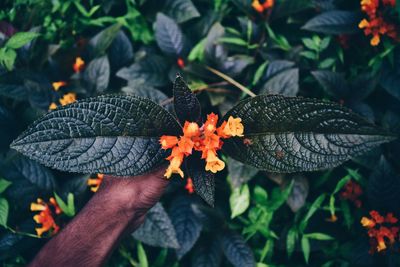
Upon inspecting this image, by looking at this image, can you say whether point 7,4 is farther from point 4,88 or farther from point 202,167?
point 202,167

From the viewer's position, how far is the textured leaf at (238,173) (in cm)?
152

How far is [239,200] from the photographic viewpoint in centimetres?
159

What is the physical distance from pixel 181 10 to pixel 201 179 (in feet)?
3.80

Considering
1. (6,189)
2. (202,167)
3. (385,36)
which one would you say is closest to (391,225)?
(385,36)

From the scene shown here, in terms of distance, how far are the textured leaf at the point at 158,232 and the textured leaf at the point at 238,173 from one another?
34 centimetres

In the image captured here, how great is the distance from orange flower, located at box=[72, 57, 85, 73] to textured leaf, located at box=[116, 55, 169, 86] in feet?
0.75

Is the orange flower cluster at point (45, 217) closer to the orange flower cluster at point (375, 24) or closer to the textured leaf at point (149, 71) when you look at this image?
the textured leaf at point (149, 71)

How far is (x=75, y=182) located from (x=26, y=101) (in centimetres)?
55

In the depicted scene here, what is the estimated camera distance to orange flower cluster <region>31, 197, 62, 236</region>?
5.01ft

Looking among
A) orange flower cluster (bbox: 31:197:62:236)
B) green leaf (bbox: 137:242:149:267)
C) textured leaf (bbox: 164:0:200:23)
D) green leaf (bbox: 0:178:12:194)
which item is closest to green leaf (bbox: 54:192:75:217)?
orange flower cluster (bbox: 31:197:62:236)

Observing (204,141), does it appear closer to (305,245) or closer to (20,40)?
(305,245)

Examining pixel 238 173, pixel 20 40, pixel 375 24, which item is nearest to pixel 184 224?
pixel 238 173

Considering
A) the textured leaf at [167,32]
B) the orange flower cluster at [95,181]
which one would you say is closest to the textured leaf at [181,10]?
the textured leaf at [167,32]

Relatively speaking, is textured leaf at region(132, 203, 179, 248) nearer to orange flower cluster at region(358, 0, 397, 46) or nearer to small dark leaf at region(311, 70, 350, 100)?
small dark leaf at region(311, 70, 350, 100)
